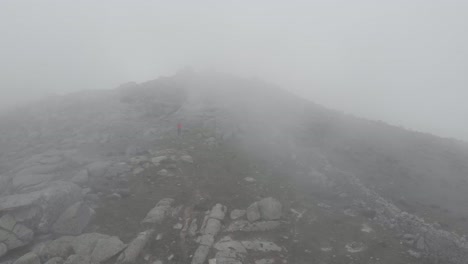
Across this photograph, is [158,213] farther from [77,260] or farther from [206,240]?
[77,260]

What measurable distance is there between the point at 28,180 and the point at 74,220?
884 centimetres

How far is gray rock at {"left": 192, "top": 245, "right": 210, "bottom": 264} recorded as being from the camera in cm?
1882

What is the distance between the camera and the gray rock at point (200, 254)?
1882 cm

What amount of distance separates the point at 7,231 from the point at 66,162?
1251cm

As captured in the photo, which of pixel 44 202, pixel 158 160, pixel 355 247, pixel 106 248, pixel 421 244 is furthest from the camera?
pixel 158 160

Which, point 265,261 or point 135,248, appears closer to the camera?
point 265,261

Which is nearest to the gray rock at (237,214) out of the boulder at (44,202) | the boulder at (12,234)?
the boulder at (44,202)

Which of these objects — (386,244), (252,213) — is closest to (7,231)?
(252,213)

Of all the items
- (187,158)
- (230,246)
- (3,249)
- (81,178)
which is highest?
(187,158)

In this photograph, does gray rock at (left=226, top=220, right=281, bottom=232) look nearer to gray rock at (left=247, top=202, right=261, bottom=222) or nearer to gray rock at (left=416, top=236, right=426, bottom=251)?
gray rock at (left=247, top=202, right=261, bottom=222)

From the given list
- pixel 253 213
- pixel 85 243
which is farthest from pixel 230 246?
pixel 85 243

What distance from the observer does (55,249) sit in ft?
63.1

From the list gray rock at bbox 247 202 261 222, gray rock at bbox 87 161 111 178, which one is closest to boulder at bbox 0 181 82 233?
gray rock at bbox 87 161 111 178

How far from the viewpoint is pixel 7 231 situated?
20.5m
